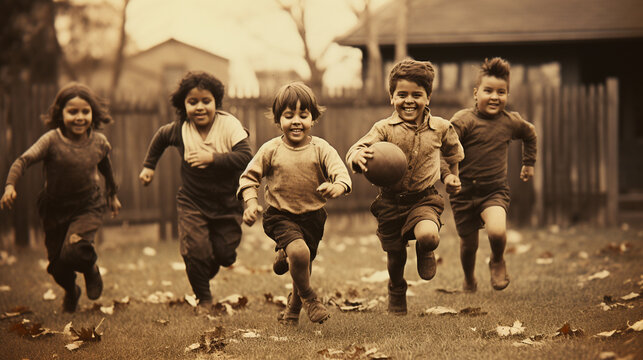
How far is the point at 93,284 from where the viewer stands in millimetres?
5754

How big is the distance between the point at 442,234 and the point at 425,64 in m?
5.55

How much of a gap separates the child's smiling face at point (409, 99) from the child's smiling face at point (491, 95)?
1.07m

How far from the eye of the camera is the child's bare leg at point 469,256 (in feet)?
18.6

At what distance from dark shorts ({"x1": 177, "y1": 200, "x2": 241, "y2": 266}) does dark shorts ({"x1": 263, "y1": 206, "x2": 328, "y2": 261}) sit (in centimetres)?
87

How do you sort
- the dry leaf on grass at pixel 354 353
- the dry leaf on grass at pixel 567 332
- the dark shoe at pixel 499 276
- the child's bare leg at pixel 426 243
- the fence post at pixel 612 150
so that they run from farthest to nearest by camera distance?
1. the fence post at pixel 612 150
2. the dark shoe at pixel 499 276
3. the child's bare leg at pixel 426 243
4. the dry leaf on grass at pixel 567 332
5. the dry leaf on grass at pixel 354 353

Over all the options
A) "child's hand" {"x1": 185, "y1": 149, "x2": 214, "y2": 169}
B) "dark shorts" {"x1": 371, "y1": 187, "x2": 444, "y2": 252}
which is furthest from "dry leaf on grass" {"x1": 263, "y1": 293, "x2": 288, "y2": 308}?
"child's hand" {"x1": 185, "y1": 149, "x2": 214, "y2": 169}

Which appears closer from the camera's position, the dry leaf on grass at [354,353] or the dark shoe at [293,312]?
the dry leaf on grass at [354,353]

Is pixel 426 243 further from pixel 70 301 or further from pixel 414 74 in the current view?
pixel 70 301

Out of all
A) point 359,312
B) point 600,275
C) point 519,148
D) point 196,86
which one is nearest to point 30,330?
point 196,86

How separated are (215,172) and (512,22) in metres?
11.8

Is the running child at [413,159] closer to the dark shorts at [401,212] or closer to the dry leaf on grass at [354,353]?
the dark shorts at [401,212]

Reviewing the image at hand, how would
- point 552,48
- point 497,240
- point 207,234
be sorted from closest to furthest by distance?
point 497,240, point 207,234, point 552,48

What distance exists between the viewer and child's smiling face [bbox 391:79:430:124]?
15.1 ft

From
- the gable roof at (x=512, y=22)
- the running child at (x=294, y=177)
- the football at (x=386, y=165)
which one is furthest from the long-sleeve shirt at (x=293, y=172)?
the gable roof at (x=512, y=22)
